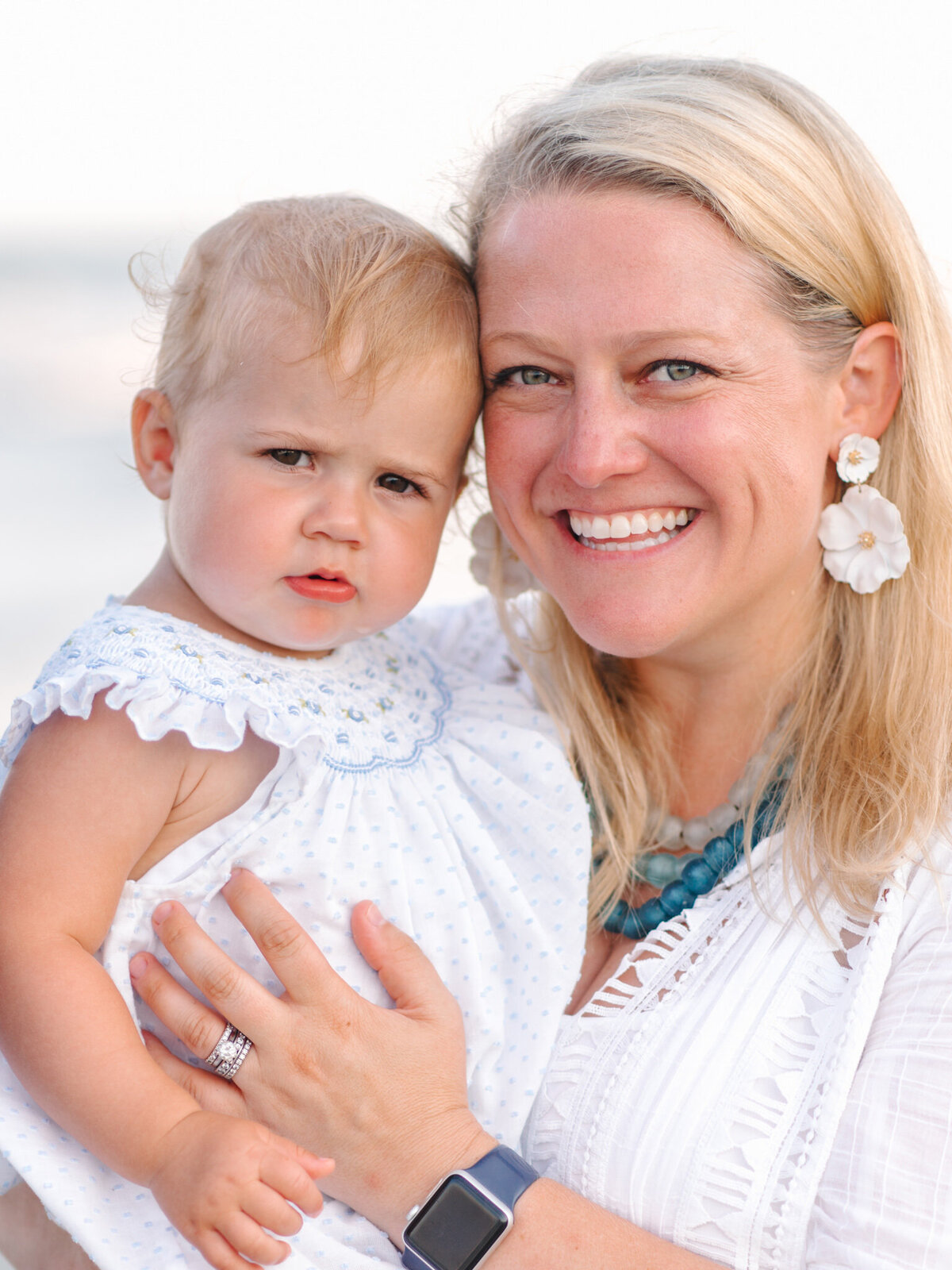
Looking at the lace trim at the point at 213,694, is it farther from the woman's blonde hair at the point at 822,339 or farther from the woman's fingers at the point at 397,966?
the woman's blonde hair at the point at 822,339

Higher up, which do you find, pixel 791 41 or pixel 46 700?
pixel 791 41

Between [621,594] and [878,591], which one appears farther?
[878,591]

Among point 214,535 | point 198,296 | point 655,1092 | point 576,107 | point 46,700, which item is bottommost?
point 655,1092

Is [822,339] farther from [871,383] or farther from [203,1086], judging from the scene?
[203,1086]

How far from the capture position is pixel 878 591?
185cm

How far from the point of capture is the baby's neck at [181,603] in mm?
1647

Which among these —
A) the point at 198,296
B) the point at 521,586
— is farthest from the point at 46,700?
the point at 521,586

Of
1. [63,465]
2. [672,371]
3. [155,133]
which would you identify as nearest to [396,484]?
[672,371]

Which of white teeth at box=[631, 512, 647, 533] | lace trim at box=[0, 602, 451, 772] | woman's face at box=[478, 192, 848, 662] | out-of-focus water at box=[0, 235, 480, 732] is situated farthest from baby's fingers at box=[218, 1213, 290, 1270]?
out-of-focus water at box=[0, 235, 480, 732]

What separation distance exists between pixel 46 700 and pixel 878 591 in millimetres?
1228

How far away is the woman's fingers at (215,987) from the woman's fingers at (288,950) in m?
0.04

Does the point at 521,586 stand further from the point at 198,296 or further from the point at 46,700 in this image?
the point at 46,700

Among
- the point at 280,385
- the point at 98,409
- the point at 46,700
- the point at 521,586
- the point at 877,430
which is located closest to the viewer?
the point at 46,700

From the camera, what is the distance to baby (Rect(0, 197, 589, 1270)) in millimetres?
1359
